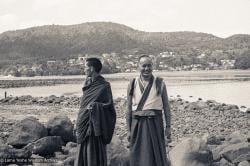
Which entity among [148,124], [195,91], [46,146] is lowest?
[195,91]

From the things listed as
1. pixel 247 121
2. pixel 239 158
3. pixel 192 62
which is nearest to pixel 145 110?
pixel 239 158

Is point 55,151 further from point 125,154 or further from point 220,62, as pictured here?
point 220,62

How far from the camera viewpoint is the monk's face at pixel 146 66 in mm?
6488

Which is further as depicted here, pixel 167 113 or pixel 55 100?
pixel 55 100

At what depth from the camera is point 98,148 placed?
20.9 ft

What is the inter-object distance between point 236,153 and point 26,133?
513 cm

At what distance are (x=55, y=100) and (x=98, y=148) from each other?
2666cm

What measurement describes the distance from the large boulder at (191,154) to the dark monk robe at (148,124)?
209cm

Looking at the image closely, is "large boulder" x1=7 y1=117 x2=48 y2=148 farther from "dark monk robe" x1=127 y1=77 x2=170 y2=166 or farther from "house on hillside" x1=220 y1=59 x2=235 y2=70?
"house on hillside" x1=220 y1=59 x2=235 y2=70

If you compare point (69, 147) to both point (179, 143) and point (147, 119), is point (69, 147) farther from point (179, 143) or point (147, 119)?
point (147, 119)

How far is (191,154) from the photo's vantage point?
340 inches

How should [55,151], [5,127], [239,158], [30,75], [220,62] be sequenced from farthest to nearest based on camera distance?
1. [220,62]
2. [30,75]
3. [5,127]
4. [55,151]
5. [239,158]

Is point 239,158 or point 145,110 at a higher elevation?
point 145,110

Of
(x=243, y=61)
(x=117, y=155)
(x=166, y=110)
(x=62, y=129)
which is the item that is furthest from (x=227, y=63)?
(x=166, y=110)
